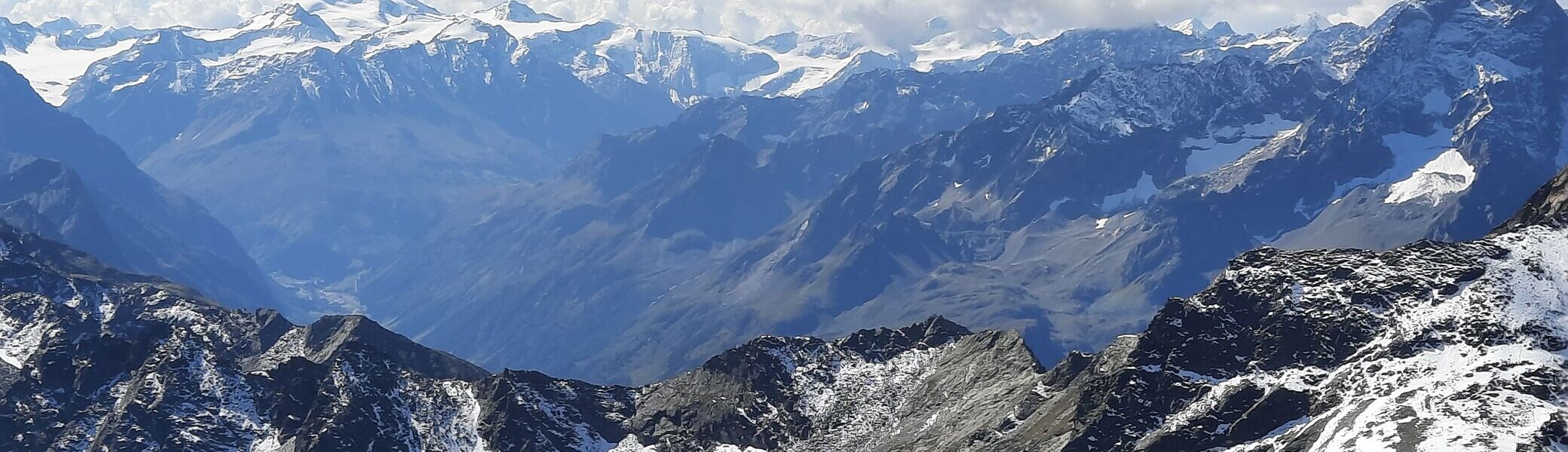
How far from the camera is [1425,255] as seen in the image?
181 metres

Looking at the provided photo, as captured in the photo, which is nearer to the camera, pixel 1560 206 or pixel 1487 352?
pixel 1487 352

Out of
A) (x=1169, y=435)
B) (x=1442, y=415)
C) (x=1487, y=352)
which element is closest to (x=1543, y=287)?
(x=1487, y=352)

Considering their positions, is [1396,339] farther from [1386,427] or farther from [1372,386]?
[1386,427]

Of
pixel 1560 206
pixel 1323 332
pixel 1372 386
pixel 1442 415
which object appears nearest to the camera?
pixel 1442 415

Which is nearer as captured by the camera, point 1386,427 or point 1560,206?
point 1386,427

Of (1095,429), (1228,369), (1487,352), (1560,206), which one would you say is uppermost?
(1560,206)

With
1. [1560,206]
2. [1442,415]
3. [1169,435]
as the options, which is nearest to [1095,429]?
[1169,435]

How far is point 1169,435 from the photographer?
171375 mm

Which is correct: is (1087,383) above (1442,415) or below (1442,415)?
below

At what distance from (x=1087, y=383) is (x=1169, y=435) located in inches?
Result: 910

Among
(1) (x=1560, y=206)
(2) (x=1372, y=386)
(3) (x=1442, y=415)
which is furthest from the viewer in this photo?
(1) (x=1560, y=206)

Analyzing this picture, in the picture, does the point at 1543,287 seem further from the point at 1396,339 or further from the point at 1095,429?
the point at 1095,429

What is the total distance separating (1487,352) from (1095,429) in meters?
42.4

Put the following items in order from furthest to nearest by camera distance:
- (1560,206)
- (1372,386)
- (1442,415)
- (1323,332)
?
(1560,206) → (1323,332) → (1372,386) → (1442,415)
